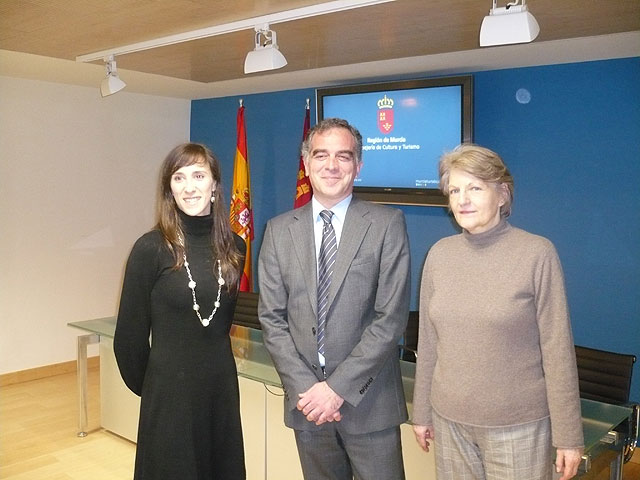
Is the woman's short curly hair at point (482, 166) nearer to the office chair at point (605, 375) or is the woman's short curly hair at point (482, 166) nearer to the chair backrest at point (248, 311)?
the office chair at point (605, 375)

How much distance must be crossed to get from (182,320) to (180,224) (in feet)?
0.99

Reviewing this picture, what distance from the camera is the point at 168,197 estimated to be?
6.54ft

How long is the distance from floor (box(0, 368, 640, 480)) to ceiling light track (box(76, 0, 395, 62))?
2498 millimetres

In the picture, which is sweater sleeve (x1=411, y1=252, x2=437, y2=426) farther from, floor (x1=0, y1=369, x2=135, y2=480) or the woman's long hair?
floor (x1=0, y1=369, x2=135, y2=480)

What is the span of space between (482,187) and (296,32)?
1974 millimetres

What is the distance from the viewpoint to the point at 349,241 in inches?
76.8

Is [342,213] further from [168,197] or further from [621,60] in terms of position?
[621,60]

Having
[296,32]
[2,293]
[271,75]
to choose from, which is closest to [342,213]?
[296,32]

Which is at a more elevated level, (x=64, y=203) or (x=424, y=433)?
(x=64, y=203)

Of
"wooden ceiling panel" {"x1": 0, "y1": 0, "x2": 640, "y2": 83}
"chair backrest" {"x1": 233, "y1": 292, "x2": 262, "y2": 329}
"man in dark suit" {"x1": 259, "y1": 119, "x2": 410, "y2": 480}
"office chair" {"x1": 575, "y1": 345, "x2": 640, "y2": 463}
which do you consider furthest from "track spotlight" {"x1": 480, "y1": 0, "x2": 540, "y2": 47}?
"chair backrest" {"x1": 233, "y1": 292, "x2": 262, "y2": 329}

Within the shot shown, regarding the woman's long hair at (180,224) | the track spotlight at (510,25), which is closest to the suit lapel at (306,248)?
the woman's long hair at (180,224)

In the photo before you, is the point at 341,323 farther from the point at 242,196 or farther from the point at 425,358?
the point at 242,196

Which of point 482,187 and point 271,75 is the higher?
point 271,75

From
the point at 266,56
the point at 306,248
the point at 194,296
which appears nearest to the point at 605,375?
the point at 306,248
